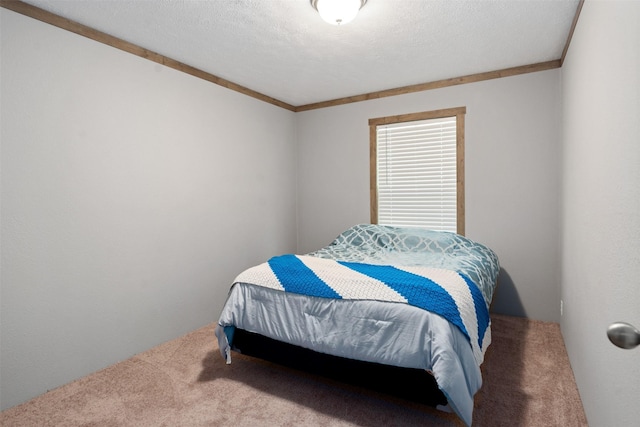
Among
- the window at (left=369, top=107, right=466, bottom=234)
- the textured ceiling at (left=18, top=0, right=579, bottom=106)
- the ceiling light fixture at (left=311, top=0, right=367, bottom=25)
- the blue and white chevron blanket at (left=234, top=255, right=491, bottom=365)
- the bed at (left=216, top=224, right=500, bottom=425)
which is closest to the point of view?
the bed at (left=216, top=224, right=500, bottom=425)

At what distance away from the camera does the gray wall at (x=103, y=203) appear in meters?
2.02

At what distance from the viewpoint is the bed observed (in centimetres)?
170

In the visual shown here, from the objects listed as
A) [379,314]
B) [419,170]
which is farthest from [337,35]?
[379,314]

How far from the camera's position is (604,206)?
57.8 inches

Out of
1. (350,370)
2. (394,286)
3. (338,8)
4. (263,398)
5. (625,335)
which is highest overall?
(338,8)

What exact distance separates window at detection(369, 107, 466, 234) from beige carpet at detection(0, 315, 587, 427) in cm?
152

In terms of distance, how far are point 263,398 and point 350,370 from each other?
56 centimetres

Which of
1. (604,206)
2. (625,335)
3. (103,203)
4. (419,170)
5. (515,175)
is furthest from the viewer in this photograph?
(419,170)

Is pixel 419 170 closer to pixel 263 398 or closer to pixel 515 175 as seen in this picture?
pixel 515 175

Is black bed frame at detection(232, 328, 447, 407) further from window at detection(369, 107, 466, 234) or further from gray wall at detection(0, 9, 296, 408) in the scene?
window at detection(369, 107, 466, 234)

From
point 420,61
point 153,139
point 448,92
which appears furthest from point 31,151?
point 448,92

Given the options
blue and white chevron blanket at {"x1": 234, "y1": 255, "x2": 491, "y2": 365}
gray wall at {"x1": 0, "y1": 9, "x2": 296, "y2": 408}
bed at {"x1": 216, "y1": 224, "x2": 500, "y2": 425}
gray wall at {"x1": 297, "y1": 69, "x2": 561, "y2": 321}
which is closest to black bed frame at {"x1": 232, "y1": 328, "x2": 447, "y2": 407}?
bed at {"x1": 216, "y1": 224, "x2": 500, "y2": 425}

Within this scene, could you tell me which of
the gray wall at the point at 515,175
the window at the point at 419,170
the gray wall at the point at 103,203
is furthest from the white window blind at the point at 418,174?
the gray wall at the point at 103,203

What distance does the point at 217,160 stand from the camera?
3361mm
